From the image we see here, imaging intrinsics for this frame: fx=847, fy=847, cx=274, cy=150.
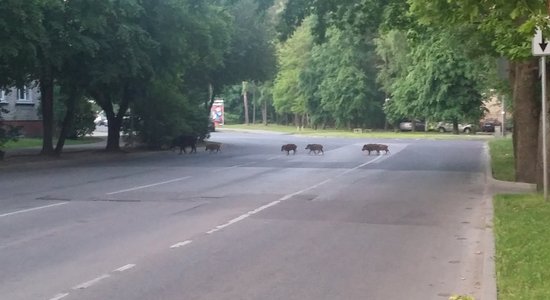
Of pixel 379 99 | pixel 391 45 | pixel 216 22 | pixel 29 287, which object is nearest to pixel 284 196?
pixel 29 287

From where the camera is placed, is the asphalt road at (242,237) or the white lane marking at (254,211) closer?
the asphalt road at (242,237)

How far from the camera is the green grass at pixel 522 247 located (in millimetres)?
7996

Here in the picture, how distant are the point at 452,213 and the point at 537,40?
138 inches

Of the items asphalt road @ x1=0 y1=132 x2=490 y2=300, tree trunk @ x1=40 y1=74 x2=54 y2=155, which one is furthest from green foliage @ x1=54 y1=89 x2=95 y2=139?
asphalt road @ x1=0 y1=132 x2=490 y2=300

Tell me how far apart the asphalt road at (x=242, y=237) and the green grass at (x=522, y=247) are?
0.36 metres

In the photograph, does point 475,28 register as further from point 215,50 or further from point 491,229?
point 215,50

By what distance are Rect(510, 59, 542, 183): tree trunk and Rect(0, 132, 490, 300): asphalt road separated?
127cm

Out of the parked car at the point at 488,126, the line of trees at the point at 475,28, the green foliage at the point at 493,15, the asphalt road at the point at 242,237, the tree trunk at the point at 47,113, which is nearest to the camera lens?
the asphalt road at the point at 242,237

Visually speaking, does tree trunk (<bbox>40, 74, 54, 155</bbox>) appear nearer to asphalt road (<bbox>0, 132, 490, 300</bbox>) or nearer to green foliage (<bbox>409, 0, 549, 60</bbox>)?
asphalt road (<bbox>0, 132, 490, 300</bbox>)

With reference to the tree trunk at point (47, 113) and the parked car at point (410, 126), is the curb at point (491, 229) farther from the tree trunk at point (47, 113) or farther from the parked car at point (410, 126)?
the parked car at point (410, 126)

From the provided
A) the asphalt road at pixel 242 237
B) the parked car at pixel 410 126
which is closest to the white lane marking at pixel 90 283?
the asphalt road at pixel 242 237

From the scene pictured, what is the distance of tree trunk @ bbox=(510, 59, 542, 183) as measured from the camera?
19500mm

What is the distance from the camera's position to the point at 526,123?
19.8 m

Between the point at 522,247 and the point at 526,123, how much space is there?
1001 centimetres
